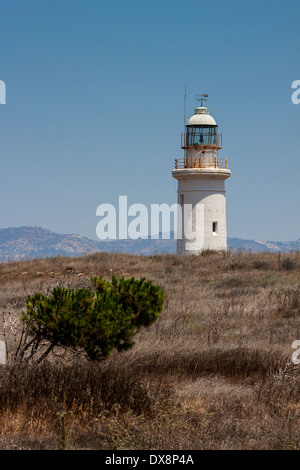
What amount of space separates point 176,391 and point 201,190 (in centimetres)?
2333

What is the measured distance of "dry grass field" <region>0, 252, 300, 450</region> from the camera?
688 cm

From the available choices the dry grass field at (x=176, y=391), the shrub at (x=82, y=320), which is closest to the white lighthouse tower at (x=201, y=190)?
the dry grass field at (x=176, y=391)

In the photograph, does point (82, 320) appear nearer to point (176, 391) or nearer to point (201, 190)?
point (176, 391)

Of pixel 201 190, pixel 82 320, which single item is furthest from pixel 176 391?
pixel 201 190

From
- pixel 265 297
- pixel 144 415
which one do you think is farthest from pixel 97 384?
pixel 265 297

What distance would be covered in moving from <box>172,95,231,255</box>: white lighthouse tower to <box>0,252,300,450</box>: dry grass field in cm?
1624

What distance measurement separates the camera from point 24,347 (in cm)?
891

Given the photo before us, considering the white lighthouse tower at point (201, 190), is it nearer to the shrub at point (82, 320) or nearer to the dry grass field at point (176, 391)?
the dry grass field at point (176, 391)

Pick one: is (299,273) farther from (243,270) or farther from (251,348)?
(251,348)

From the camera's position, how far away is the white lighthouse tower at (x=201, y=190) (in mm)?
31734

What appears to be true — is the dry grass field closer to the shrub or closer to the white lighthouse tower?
the shrub

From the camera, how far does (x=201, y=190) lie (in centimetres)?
3169

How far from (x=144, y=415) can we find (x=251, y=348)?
143 inches

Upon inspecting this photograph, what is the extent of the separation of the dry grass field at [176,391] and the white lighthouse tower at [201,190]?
16242 mm
